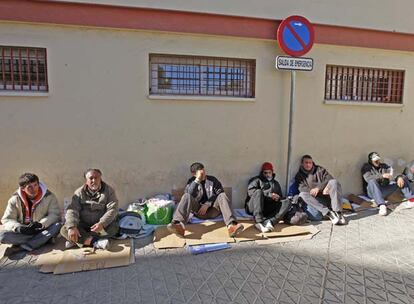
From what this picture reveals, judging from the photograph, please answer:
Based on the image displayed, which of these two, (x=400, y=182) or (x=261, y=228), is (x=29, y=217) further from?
(x=400, y=182)

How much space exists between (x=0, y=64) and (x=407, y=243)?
21.0ft

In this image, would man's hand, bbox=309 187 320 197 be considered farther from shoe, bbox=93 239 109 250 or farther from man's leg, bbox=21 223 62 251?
man's leg, bbox=21 223 62 251

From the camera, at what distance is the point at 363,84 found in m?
6.09

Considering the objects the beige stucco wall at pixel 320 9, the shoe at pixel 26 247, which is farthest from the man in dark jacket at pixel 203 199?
the beige stucco wall at pixel 320 9

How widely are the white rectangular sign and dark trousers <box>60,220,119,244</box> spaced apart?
3.62 m

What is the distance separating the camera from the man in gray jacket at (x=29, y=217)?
12.4ft

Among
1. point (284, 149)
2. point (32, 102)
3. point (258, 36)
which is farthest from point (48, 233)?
point (258, 36)

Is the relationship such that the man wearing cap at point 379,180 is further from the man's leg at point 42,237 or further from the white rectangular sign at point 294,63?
the man's leg at point 42,237

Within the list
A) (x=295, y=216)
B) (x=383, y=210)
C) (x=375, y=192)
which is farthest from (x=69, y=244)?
(x=375, y=192)

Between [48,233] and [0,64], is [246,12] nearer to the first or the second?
[0,64]

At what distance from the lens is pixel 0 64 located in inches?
177

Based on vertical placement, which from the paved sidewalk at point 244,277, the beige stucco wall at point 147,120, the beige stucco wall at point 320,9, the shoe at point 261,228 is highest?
the beige stucco wall at point 320,9

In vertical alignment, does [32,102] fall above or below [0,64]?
below

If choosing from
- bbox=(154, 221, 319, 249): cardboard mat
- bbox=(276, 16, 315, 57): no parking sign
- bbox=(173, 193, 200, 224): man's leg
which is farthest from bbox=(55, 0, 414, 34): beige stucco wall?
bbox=(154, 221, 319, 249): cardboard mat
